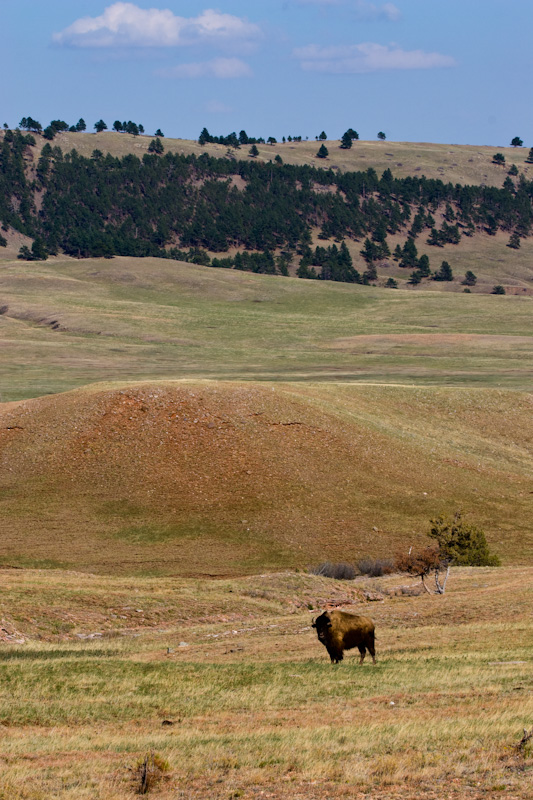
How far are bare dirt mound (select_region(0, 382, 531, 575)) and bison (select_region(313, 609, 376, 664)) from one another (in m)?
18.8

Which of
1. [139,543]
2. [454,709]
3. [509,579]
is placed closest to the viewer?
[454,709]

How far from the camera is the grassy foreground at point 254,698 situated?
33.2ft

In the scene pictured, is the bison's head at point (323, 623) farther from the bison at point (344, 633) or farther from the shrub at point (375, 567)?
the shrub at point (375, 567)

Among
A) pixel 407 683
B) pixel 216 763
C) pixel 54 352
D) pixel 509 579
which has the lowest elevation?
pixel 54 352

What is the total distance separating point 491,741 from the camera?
35.6 feet

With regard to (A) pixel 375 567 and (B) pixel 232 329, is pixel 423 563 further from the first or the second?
(B) pixel 232 329

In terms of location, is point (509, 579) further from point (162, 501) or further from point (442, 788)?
point (442, 788)

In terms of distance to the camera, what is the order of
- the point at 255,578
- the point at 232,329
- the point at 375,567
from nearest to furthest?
the point at 255,578, the point at 375,567, the point at 232,329

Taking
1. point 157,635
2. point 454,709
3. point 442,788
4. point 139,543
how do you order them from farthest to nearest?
point 139,543 → point 157,635 → point 454,709 → point 442,788

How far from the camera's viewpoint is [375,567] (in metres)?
35.4

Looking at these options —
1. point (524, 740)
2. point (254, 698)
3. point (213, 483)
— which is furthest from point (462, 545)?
point (524, 740)

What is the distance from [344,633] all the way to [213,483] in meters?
26.4

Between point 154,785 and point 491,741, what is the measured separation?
12.9ft

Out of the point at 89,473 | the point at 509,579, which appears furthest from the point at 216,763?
the point at 89,473
